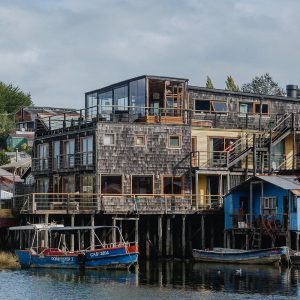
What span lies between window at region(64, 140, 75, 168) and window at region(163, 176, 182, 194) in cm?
Answer: 744

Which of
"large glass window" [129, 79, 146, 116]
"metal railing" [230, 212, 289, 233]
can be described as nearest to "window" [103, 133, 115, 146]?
"large glass window" [129, 79, 146, 116]

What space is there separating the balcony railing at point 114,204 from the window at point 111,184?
117cm

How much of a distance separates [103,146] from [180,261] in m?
10.5

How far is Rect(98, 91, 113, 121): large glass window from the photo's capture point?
72.1 meters

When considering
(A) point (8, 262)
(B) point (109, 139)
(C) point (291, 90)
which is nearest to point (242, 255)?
(B) point (109, 139)

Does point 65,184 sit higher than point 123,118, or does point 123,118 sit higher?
point 123,118

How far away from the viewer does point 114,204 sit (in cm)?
6794

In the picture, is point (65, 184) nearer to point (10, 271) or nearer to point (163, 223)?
point (163, 223)

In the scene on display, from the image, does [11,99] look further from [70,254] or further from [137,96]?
[70,254]

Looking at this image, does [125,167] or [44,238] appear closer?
[44,238]

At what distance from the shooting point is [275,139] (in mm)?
74875

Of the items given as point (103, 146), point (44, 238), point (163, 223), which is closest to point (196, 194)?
point (163, 223)

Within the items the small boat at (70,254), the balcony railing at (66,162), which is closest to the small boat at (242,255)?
Answer: the small boat at (70,254)

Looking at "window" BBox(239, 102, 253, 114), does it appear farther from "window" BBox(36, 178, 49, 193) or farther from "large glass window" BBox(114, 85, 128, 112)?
"window" BBox(36, 178, 49, 193)
